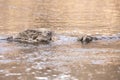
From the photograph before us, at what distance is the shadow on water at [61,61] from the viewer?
1185 cm

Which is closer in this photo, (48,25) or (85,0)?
(48,25)

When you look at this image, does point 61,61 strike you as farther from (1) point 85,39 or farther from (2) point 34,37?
(1) point 85,39

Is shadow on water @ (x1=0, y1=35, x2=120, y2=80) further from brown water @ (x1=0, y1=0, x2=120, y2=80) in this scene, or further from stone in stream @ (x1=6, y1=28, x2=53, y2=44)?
stone in stream @ (x1=6, y1=28, x2=53, y2=44)

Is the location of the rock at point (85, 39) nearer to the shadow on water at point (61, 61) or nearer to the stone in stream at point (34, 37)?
the shadow on water at point (61, 61)

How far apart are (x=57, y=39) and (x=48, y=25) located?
5177 millimetres

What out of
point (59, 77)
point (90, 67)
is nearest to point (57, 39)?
point (90, 67)

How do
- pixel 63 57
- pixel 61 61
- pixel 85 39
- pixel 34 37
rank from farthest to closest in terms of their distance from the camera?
pixel 85 39 < pixel 34 37 < pixel 63 57 < pixel 61 61

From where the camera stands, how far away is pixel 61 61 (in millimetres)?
13938

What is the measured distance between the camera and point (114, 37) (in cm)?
1969

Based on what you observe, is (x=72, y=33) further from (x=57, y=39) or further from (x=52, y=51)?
(x=52, y=51)

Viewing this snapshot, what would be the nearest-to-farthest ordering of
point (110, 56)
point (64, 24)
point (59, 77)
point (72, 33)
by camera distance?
1. point (59, 77)
2. point (110, 56)
3. point (72, 33)
4. point (64, 24)

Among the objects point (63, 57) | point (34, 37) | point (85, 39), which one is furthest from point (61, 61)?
point (85, 39)

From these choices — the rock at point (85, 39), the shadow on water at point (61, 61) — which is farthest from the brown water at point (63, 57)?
the rock at point (85, 39)

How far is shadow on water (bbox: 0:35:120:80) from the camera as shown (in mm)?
11852
